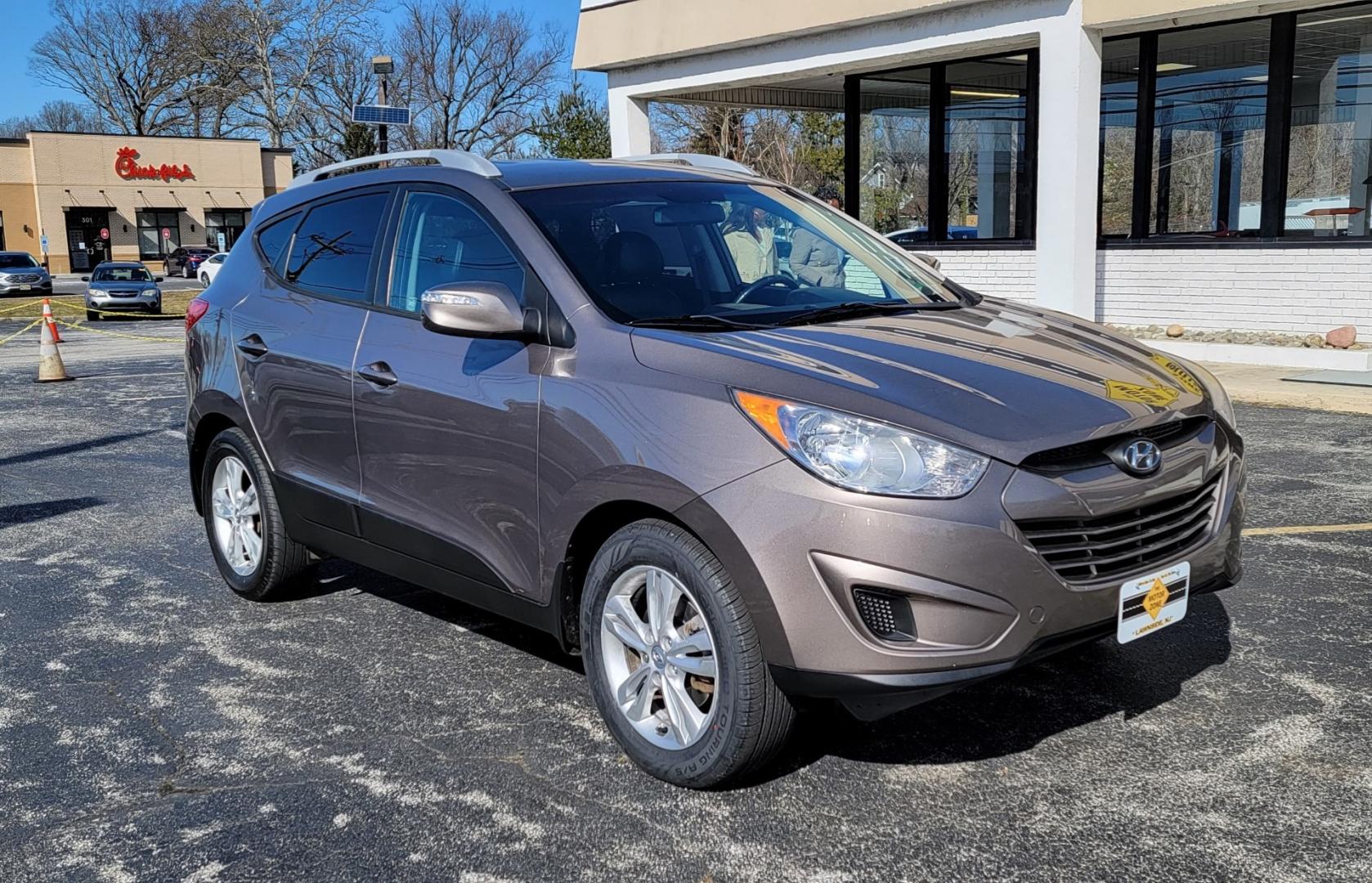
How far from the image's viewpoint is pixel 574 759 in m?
3.81

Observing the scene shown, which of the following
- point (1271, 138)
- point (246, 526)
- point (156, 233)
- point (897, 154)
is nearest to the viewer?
point (246, 526)

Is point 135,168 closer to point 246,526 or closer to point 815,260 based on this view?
point 246,526

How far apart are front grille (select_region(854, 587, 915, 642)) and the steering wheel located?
4.71 ft

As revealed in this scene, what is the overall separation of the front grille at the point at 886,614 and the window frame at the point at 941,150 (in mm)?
11107

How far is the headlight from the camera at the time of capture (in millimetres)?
3098

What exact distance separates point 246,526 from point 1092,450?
148 inches

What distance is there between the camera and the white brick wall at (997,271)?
15445 mm

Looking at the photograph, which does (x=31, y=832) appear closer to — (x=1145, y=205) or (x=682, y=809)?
(x=682, y=809)

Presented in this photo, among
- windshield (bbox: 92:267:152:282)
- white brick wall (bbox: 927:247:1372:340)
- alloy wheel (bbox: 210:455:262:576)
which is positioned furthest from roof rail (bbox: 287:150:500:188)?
windshield (bbox: 92:267:152:282)

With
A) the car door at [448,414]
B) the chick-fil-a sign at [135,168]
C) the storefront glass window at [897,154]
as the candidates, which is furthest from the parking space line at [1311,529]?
the chick-fil-a sign at [135,168]

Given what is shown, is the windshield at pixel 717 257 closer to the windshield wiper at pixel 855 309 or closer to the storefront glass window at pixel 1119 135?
the windshield wiper at pixel 855 309

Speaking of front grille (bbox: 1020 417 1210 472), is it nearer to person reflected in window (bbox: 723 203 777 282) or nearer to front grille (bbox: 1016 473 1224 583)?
front grille (bbox: 1016 473 1224 583)

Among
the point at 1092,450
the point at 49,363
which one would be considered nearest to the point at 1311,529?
the point at 1092,450

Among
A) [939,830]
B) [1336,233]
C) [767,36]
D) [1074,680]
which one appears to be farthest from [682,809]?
[767,36]
